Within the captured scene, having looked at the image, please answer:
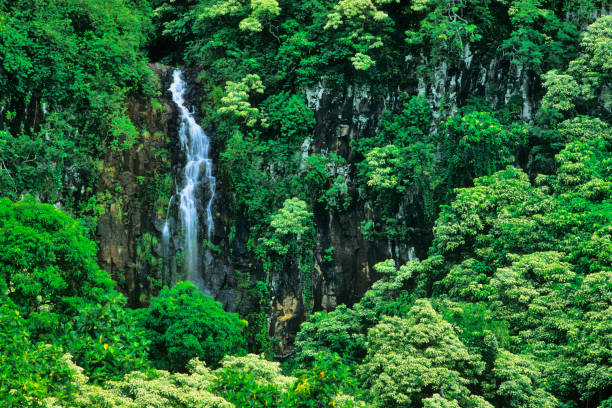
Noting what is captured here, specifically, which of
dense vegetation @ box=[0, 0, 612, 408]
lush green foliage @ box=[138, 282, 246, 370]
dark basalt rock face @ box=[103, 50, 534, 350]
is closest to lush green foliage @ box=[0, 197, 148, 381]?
dense vegetation @ box=[0, 0, 612, 408]

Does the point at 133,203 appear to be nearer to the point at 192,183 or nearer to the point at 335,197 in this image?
the point at 192,183

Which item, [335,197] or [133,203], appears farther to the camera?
[335,197]

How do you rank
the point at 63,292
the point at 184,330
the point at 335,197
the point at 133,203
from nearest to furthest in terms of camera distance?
the point at 63,292 → the point at 184,330 → the point at 133,203 → the point at 335,197

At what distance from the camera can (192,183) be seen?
21031 mm

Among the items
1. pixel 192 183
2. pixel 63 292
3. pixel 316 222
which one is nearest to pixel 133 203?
pixel 192 183

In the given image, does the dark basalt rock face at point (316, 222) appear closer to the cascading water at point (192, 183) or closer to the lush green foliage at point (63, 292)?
the cascading water at point (192, 183)

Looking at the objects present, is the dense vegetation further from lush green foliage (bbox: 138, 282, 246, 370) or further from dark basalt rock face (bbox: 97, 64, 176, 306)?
dark basalt rock face (bbox: 97, 64, 176, 306)

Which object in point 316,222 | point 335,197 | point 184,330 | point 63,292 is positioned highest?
point 335,197

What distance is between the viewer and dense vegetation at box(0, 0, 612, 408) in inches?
456

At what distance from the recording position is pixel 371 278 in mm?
20297

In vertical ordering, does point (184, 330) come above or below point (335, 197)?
below

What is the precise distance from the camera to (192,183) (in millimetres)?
21031

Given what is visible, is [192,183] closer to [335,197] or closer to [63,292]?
[335,197]

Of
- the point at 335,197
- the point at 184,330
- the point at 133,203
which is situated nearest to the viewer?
the point at 184,330
